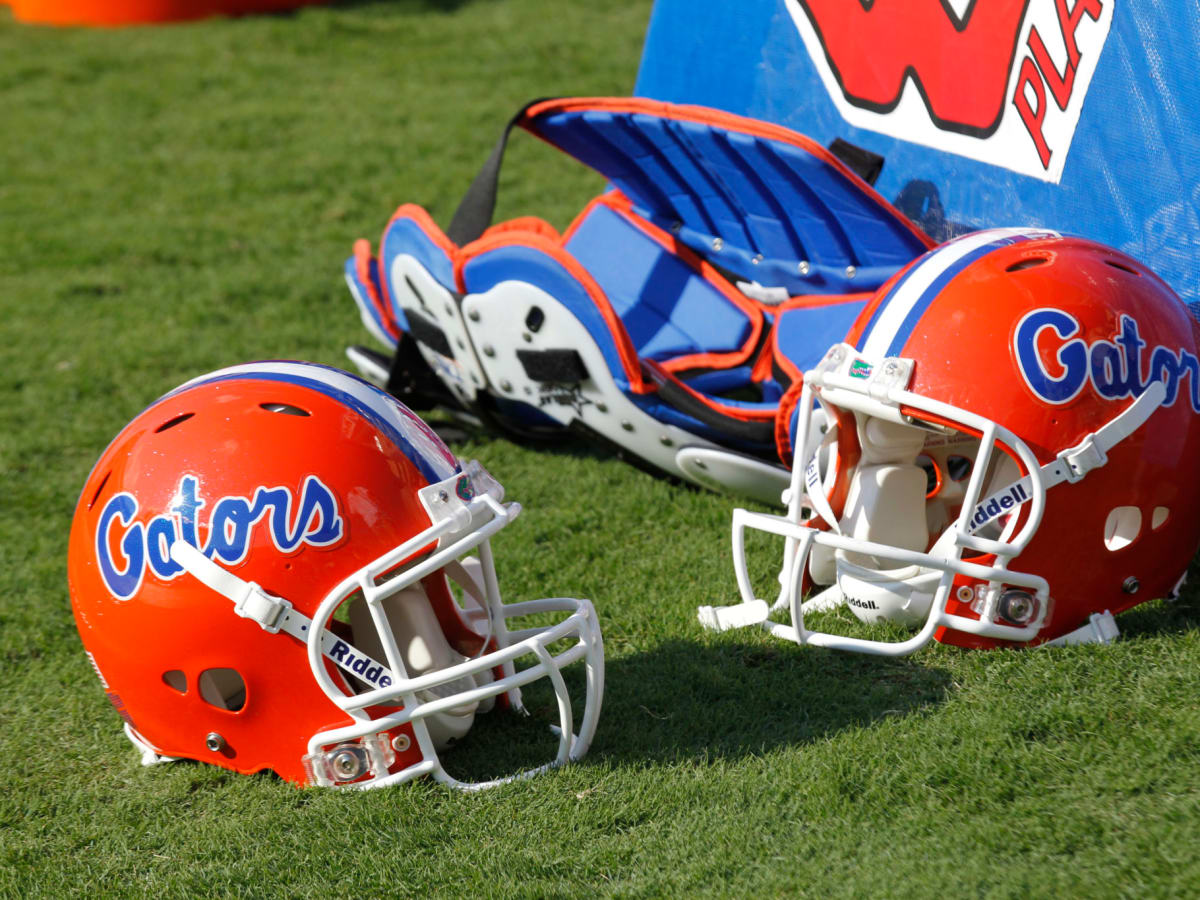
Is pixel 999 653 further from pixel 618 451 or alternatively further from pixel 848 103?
pixel 848 103

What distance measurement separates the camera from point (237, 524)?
254cm

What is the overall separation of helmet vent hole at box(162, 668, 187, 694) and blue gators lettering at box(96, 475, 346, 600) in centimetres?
20

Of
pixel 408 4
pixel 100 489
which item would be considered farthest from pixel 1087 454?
pixel 408 4

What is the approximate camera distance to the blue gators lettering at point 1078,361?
2758mm

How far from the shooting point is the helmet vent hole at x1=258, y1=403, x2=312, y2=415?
8.71 feet

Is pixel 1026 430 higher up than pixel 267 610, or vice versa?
pixel 1026 430

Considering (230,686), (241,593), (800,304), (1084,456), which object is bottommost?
(230,686)

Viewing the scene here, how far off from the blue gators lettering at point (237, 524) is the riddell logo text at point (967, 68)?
2241 mm

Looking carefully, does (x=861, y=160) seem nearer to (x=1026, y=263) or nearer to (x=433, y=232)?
(x=1026, y=263)

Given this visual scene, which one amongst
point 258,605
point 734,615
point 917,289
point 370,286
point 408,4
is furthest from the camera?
point 408,4

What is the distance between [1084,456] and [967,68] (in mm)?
1605

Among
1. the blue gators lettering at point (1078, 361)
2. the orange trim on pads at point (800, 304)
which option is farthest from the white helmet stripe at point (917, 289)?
the orange trim on pads at point (800, 304)

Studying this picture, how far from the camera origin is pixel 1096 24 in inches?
135

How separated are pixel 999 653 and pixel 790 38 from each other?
2453 millimetres
